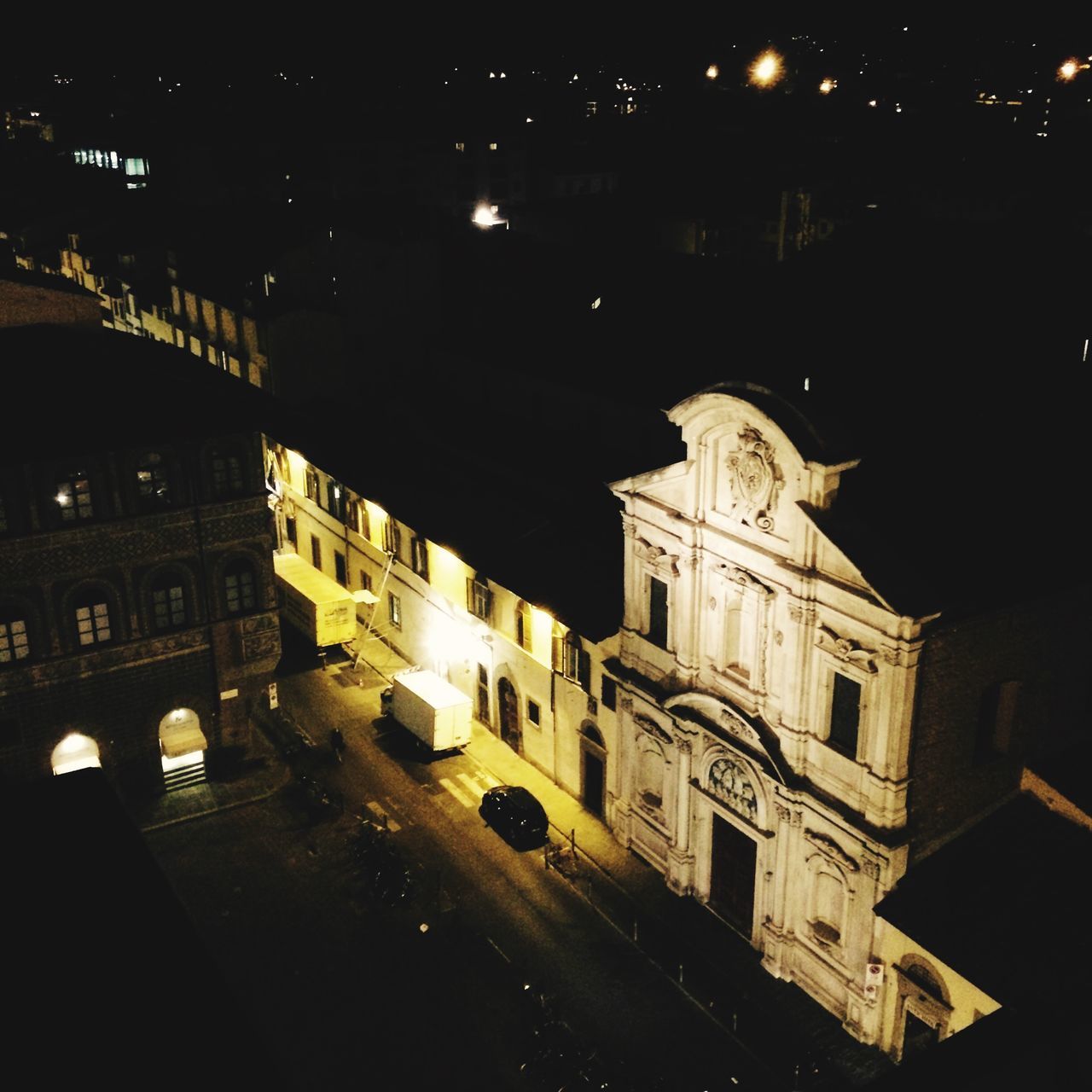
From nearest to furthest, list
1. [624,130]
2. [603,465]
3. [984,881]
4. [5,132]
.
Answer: [984,881] < [603,465] < [624,130] < [5,132]

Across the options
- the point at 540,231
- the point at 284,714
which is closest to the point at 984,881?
the point at 284,714

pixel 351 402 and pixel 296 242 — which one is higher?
pixel 296 242

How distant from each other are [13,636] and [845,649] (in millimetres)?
29180

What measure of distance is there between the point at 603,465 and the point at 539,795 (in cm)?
1466

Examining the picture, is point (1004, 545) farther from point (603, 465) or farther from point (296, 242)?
point (296, 242)

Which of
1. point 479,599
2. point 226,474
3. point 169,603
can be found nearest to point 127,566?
point 169,603

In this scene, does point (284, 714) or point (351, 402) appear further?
point (351, 402)

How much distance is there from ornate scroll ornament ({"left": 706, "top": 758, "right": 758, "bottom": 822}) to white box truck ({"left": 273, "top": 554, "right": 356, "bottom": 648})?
2382cm

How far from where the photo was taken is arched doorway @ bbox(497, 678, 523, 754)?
4753 centimetres

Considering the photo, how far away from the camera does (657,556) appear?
3681cm

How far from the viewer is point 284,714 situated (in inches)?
1997

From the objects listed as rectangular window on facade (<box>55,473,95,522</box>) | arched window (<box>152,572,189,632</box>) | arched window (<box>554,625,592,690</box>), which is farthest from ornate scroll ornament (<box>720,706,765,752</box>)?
rectangular window on facade (<box>55,473,95,522</box>)

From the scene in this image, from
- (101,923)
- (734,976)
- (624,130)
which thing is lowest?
(734,976)

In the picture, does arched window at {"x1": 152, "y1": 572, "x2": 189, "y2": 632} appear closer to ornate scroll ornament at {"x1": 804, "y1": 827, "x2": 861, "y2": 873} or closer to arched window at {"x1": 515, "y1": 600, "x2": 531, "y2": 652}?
arched window at {"x1": 515, "y1": 600, "x2": 531, "y2": 652}
